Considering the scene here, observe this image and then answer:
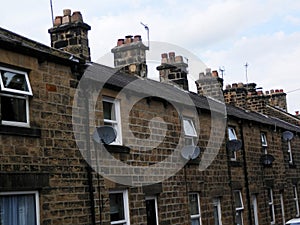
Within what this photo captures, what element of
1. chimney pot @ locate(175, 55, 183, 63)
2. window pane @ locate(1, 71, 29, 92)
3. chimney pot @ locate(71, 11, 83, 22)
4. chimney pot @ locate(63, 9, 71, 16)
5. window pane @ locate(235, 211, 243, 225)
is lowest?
window pane @ locate(235, 211, 243, 225)

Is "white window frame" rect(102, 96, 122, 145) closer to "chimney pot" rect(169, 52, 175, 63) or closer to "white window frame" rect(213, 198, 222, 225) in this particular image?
"white window frame" rect(213, 198, 222, 225)

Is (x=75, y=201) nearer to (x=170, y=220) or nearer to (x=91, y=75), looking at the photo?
(x=91, y=75)

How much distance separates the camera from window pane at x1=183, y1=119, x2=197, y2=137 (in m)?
17.5

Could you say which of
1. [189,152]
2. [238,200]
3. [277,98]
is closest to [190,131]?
[189,152]

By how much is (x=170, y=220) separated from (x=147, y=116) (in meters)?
2.99

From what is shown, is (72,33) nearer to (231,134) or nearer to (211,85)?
(231,134)

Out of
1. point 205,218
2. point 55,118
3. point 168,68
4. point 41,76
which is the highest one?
point 168,68

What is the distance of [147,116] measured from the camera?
604 inches

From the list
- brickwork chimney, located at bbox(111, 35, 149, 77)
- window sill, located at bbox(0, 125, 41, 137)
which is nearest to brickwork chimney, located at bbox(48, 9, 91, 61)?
brickwork chimney, located at bbox(111, 35, 149, 77)

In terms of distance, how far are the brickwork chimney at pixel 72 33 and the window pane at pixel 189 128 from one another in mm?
4063

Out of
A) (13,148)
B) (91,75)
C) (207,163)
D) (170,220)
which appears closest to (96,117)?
(91,75)

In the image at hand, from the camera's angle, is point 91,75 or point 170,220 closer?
point 91,75

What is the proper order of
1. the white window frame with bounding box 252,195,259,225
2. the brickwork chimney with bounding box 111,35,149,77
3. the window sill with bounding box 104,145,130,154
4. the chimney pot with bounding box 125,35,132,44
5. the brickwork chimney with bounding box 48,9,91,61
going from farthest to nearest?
the white window frame with bounding box 252,195,259,225 → the chimney pot with bounding box 125,35,132,44 → the brickwork chimney with bounding box 111,35,149,77 → the brickwork chimney with bounding box 48,9,91,61 → the window sill with bounding box 104,145,130,154

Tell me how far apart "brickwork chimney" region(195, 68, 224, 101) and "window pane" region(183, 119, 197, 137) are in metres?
7.40
